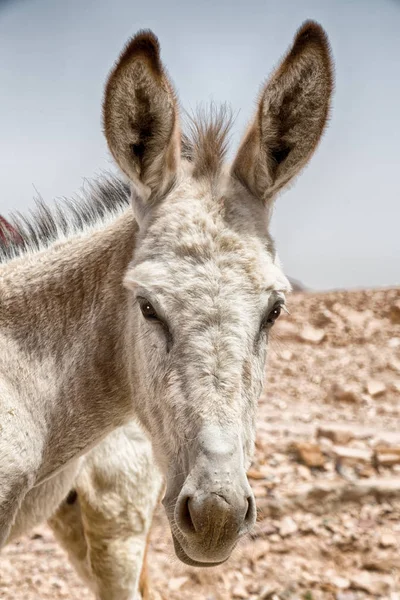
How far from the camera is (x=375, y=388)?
8.21 m

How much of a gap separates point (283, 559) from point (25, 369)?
308 cm

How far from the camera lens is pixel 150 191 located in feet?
9.22

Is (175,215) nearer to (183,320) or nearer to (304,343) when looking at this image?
(183,320)

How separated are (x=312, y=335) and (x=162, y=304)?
7.68 m

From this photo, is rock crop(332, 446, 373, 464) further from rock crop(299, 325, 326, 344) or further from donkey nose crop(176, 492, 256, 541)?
donkey nose crop(176, 492, 256, 541)

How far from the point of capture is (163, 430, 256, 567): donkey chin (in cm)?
217

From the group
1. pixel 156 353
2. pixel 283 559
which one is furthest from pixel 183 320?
pixel 283 559

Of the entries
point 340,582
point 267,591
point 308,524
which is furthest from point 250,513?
point 308,524

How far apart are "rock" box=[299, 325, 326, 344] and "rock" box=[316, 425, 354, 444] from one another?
10.3ft

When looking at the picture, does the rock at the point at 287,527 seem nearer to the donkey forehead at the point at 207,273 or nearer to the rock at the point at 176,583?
the rock at the point at 176,583

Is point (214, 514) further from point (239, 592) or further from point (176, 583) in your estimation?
point (176, 583)

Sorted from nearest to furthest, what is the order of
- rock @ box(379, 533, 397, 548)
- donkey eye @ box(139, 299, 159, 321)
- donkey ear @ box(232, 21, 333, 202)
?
1. donkey eye @ box(139, 299, 159, 321)
2. donkey ear @ box(232, 21, 333, 202)
3. rock @ box(379, 533, 397, 548)

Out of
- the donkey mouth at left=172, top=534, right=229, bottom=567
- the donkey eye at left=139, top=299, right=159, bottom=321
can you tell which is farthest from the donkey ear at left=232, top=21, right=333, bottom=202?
the donkey mouth at left=172, top=534, right=229, bottom=567

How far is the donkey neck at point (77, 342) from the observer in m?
2.92
